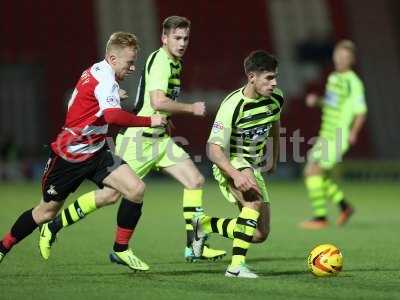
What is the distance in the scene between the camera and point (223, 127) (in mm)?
7883

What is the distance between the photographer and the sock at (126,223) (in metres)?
8.19

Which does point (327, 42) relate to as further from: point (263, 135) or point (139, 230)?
point (263, 135)

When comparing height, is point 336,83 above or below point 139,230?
above

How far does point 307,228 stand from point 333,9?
15.9 meters

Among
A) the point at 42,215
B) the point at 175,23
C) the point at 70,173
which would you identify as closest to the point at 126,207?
the point at 70,173

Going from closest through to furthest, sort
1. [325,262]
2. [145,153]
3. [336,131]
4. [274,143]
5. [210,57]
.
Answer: [325,262] → [274,143] → [145,153] → [336,131] → [210,57]

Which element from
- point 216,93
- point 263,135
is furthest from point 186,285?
point 216,93

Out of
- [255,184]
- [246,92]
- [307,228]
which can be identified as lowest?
[307,228]

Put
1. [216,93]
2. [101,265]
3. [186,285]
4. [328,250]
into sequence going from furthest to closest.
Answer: [216,93] → [101,265] → [328,250] → [186,285]

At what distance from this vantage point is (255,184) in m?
7.83

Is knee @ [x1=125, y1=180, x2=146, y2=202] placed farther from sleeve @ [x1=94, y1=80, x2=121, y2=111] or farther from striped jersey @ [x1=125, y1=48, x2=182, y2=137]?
striped jersey @ [x1=125, y1=48, x2=182, y2=137]

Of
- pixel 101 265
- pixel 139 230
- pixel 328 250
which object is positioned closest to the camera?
pixel 328 250

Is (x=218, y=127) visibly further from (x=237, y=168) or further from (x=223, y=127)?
(x=237, y=168)

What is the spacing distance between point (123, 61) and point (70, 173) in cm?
102
